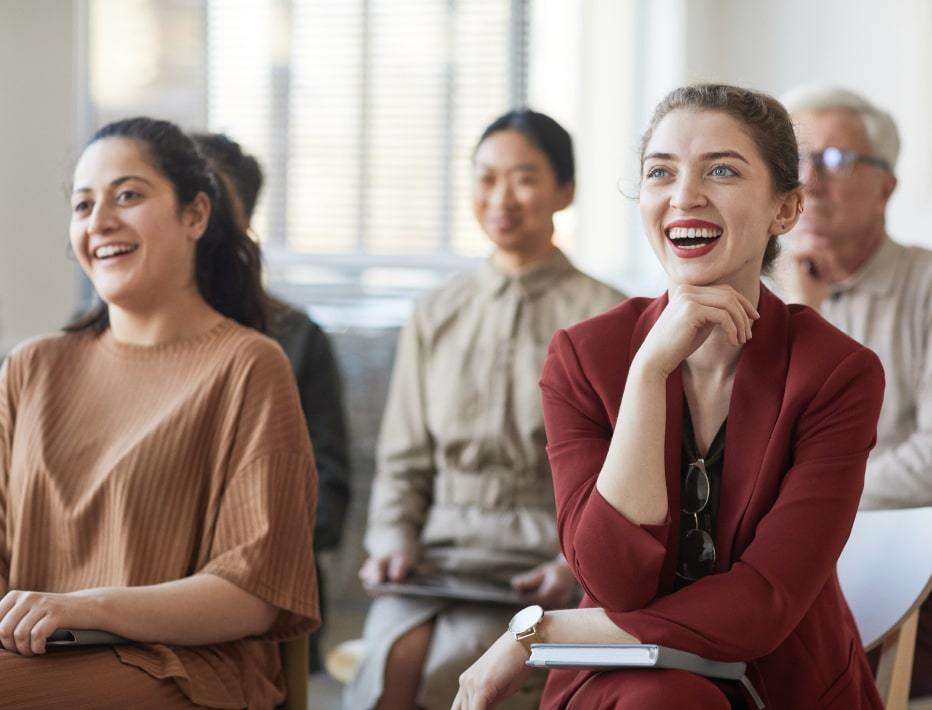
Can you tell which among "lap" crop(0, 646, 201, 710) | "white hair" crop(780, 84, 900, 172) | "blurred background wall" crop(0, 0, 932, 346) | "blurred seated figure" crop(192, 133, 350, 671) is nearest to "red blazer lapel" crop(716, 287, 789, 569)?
"lap" crop(0, 646, 201, 710)

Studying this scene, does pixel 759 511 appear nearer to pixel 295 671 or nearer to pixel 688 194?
pixel 688 194

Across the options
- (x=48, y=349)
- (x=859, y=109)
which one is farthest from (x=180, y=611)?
(x=859, y=109)

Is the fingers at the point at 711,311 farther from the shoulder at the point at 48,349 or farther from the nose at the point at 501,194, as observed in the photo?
the nose at the point at 501,194

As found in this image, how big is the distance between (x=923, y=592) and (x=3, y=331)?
3068 millimetres

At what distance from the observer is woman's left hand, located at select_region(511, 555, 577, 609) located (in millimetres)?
2141

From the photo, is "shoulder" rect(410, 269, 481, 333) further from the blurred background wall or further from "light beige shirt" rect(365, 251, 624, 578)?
the blurred background wall

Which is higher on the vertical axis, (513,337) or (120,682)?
(513,337)

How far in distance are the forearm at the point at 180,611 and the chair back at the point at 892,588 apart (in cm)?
87

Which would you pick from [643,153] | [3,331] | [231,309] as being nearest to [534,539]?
[231,309]

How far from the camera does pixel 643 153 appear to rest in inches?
60.5

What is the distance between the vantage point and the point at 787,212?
4.83ft

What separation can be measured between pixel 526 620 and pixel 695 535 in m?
0.23

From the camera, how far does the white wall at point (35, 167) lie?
370 centimetres

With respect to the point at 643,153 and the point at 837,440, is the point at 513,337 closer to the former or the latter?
the point at 643,153
